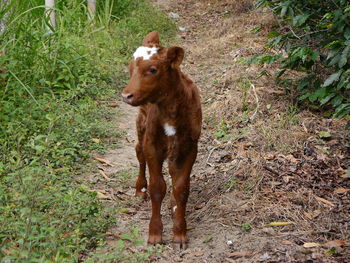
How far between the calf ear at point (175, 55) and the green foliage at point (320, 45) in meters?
1.80

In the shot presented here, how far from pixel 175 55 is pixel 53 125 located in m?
2.35

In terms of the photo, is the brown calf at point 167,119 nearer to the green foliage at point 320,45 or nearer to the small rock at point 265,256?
the small rock at point 265,256

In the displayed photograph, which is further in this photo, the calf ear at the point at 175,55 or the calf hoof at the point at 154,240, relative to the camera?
the calf hoof at the point at 154,240

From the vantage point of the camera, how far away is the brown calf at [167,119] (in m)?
3.96

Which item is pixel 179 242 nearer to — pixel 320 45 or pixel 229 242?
pixel 229 242

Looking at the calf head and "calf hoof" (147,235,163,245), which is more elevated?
the calf head

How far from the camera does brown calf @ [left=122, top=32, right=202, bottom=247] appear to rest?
3.96m

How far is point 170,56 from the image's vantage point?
4.00 m

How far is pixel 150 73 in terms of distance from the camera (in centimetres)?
394

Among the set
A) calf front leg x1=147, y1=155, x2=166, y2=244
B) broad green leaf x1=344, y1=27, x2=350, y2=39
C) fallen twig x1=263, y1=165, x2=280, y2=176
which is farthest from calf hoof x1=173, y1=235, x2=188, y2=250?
broad green leaf x1=344, y1=27, x2=350, y2=39

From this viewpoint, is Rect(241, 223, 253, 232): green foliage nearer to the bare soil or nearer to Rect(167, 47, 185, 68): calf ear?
the bare soil

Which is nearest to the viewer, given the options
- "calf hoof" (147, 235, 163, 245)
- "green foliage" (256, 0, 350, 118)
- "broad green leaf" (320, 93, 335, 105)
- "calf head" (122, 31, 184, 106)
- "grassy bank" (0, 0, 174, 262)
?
"grassy bank" (0, 0, 174, 262)

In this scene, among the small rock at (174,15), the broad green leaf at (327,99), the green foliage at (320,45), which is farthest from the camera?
the small rock at (174,15)

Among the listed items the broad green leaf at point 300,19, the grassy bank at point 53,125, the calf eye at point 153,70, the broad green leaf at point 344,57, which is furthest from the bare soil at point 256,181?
the calf eye at point 153,70
